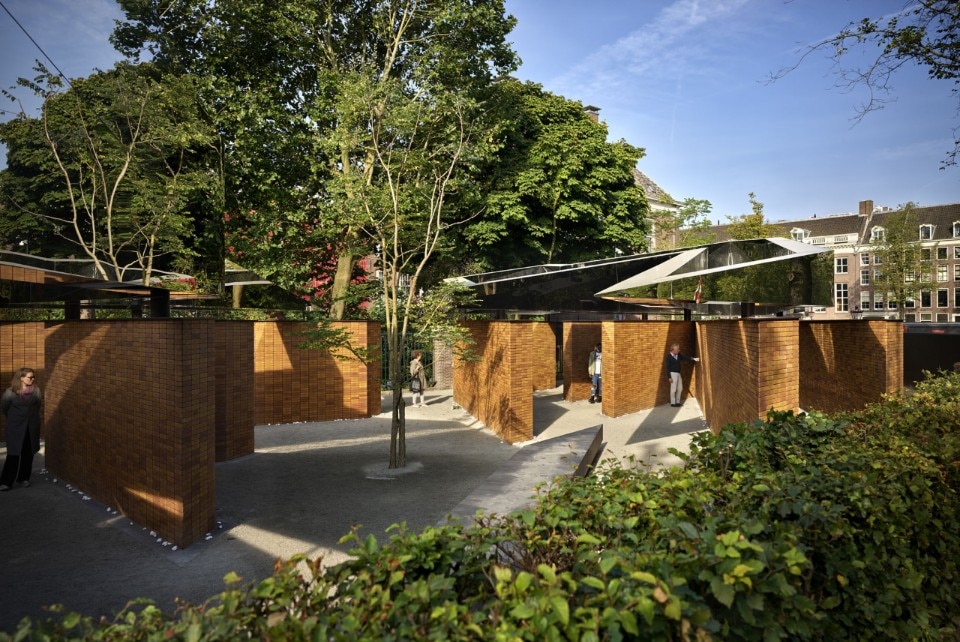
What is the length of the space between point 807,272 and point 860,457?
6.68 m

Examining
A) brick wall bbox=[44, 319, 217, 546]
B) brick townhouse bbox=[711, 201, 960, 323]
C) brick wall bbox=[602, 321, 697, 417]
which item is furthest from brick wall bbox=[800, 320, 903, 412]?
brick townhouse bbox=[711, 201, 960, 323]

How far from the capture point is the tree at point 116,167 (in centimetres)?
1481

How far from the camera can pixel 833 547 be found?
2.84m

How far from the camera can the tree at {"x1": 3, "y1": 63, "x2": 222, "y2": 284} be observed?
1481 cm

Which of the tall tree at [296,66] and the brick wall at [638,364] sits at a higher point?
the tall tree at [296,66]

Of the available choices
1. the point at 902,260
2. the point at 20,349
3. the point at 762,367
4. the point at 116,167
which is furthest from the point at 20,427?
the point at 902,260

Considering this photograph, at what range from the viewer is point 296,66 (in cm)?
2109

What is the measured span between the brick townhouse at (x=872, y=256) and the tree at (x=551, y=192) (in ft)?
85.9

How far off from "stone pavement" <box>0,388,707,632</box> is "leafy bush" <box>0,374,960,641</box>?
105cm

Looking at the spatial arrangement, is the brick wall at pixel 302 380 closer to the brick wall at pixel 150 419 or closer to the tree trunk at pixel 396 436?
the tree trunk at pixel 396 436

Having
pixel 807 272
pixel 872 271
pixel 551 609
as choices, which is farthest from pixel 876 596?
pixel 872 271

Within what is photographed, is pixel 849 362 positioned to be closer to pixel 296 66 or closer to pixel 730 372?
pixel 730 372

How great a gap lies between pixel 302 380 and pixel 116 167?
9053 millimetres

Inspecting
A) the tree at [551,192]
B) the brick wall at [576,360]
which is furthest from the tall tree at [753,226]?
the brick wall at [576,360]
